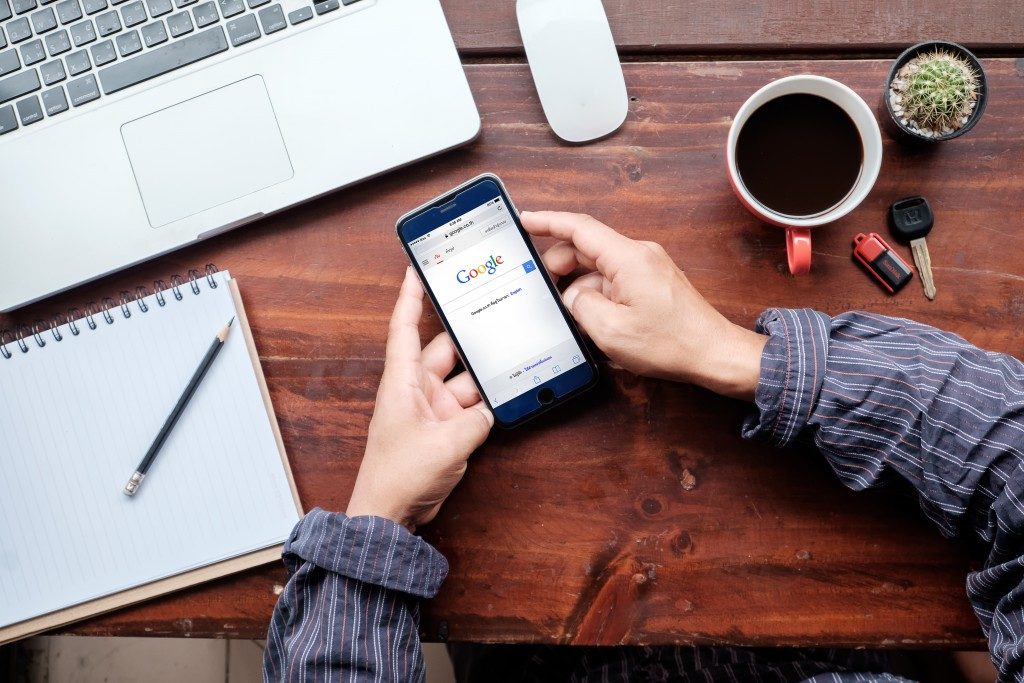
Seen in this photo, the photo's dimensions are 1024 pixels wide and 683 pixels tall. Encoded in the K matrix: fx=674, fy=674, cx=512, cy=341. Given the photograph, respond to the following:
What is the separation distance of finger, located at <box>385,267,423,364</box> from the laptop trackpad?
0.17m

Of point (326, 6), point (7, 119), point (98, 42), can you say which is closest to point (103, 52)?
point (98, 42)

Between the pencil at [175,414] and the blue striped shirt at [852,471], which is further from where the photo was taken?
the pencil at [175,414]

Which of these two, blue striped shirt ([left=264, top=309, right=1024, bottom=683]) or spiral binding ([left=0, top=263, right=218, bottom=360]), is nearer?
blue striped shirt ([left=264, top=309, right=1024, bottom=683])

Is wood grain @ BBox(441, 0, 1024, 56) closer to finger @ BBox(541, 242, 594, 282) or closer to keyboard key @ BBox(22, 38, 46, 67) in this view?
finger @ BBox(541, 242, 594, 282)

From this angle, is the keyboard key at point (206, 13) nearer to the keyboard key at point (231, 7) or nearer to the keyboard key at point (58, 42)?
the keyboard key at point (231, 7)

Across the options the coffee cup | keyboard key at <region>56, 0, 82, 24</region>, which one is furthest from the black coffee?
keyboard key at <region>56, 0, 82, 24</region>

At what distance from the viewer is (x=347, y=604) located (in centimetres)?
61

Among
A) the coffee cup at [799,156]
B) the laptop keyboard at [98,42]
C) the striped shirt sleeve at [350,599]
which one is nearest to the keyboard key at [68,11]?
the laptop keyboard at [98,42]

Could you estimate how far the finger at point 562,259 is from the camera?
2.17 ft

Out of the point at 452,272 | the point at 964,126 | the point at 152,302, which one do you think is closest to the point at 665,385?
the point at 452,272

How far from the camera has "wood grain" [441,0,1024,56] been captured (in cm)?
68

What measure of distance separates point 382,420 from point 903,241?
54cm

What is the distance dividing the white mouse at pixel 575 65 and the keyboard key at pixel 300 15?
21 cm

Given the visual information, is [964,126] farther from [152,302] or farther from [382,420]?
[152,302]
